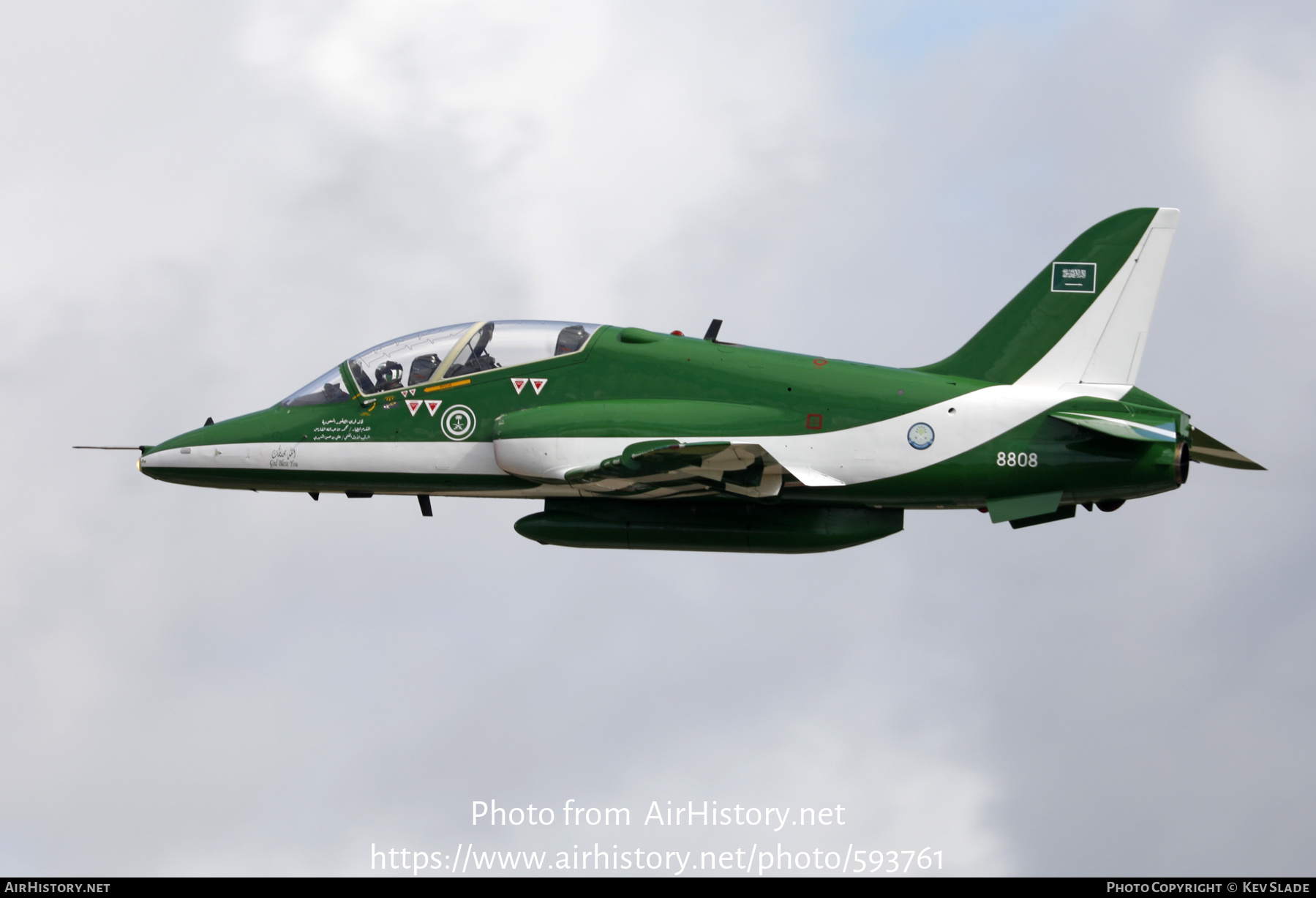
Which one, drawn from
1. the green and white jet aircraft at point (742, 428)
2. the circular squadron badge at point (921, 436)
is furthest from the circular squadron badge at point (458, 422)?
the circular squadron badge at point (921, 436)

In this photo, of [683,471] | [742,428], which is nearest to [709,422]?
[742,428]

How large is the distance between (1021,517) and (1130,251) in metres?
4.60

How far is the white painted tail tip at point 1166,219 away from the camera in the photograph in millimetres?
26219

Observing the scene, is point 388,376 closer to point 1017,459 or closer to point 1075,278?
point 1017,459

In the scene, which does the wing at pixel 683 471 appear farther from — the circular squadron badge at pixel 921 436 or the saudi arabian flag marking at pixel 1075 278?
the saudi arabian flag marking at pixel 1075 278

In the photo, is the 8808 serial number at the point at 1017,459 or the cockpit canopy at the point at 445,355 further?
the cockpit canopy at the point at 445,355

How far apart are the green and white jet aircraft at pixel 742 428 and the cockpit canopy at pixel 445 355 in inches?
1.3

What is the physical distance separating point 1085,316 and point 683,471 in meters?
6.74

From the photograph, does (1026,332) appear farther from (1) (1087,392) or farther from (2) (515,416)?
(2) (515,416)

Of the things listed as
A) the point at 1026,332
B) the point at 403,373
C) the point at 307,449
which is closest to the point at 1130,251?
the point at 1026,332

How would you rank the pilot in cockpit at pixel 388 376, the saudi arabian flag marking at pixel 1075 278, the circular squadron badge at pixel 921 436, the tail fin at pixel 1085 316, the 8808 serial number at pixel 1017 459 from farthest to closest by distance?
1. the pilot in cockpit at pixel 388 376
2. the saudi arabian flag marking at pixel 1075 278
3. the tail fin at pixel 1085 316
4. the circular squadron badge at pixel 921 436
5. the 8808 serial number at pixel 1017 459

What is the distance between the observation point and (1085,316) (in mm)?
25844

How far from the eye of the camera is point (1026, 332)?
2592cm

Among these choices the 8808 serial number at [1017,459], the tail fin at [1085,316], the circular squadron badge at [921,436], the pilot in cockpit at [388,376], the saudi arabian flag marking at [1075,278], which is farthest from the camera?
the pilot in cockpit at [388,376]
